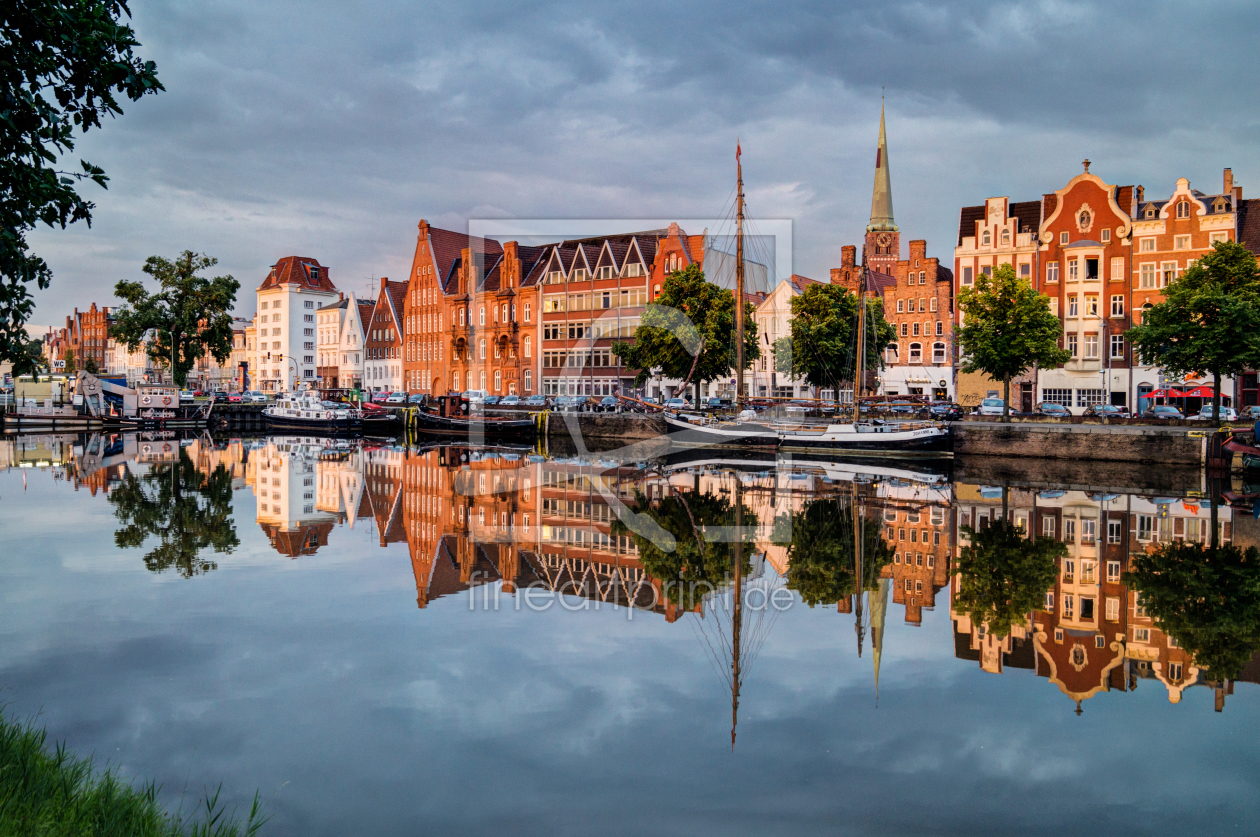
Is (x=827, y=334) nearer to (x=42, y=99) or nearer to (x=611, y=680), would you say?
(x=611, y=680)

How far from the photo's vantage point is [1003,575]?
16172mm

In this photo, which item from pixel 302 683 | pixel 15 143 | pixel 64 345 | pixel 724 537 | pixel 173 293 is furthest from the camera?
pixel 64 345

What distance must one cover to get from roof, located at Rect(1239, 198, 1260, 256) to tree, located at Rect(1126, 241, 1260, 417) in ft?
42.1

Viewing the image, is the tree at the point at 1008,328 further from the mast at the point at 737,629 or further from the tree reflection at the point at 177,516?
the tree reflection at the point at 177,516

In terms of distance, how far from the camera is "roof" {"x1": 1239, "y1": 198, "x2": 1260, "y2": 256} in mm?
53000

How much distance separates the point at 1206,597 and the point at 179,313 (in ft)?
265

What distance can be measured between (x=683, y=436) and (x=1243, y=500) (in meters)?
30.3

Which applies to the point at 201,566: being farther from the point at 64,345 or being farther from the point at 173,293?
the point at 64,345

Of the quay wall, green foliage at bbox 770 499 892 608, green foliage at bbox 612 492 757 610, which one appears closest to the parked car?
the quay wall

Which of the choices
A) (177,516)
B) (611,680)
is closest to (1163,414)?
(611,680)

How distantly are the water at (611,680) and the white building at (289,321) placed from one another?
350ft

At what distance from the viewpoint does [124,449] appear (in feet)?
158

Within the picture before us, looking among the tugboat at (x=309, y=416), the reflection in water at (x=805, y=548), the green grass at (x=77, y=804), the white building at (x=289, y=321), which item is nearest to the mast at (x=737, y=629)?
the reflection in water at (x=805, y=548)

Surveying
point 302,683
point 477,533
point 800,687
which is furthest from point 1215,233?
point 302,683
